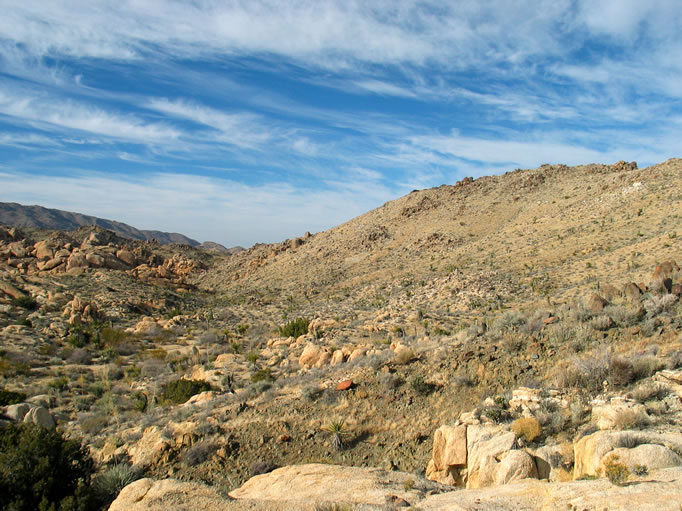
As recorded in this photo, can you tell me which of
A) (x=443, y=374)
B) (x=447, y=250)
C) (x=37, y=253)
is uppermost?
(x=447, y=250)

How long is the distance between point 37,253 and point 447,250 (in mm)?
38984

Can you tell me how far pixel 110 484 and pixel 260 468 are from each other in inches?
103

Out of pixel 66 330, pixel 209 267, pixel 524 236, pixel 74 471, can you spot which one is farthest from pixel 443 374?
pixel 209 267

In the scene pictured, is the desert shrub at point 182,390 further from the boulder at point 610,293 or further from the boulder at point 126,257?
the boulder at point 126,257

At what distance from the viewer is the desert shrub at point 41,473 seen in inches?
251

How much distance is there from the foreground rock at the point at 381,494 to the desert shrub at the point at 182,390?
7.48 metres

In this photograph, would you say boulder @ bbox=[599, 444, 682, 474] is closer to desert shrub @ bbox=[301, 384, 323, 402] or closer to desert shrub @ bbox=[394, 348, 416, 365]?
desert shrub @ bbox=[394, 348, 416, 365]

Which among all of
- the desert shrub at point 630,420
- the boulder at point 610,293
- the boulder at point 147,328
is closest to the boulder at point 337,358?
the boulder at point 610,293

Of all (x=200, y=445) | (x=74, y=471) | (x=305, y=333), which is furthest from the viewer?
(x=305, y=333)

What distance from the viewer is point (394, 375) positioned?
10617mm

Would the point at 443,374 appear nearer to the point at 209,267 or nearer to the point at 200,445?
the point at 200,445

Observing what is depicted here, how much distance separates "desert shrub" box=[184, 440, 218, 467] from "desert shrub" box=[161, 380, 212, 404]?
4923 mm

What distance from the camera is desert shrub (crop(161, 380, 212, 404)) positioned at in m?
13.4

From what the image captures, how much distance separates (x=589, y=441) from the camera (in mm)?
5395
